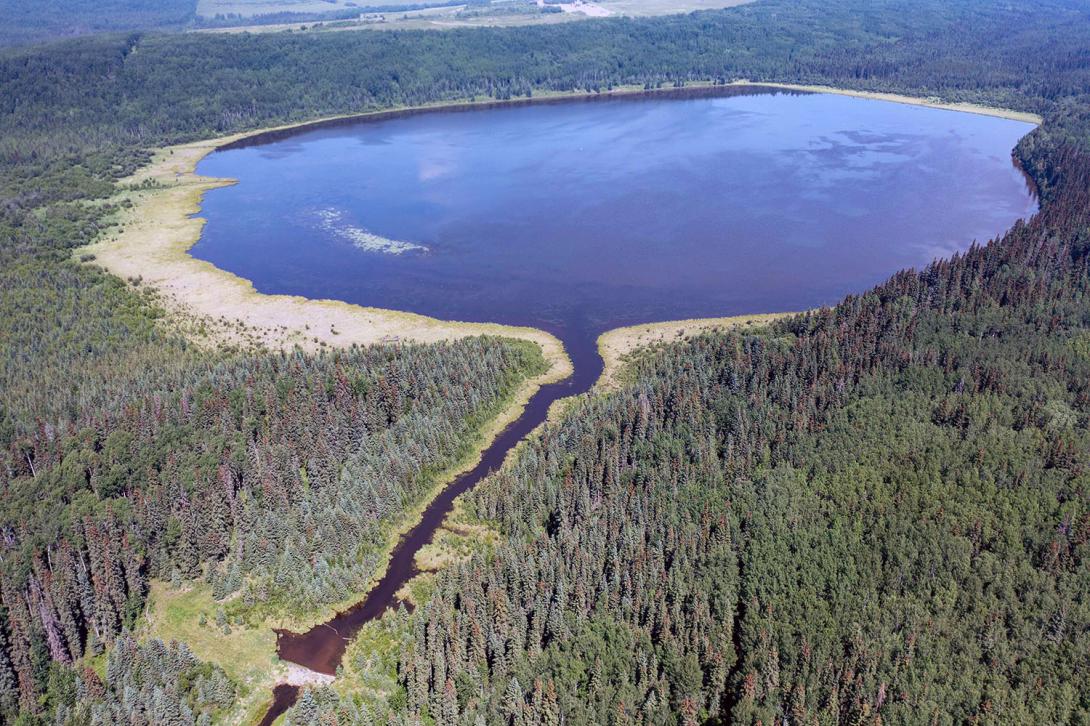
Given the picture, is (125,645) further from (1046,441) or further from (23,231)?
(23,231)

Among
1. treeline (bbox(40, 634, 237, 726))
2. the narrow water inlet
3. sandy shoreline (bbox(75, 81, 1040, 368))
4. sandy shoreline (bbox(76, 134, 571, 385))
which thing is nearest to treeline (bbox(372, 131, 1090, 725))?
the narrow water inlet

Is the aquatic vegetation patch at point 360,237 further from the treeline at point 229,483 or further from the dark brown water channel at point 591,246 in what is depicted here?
the treeline at point 229,483

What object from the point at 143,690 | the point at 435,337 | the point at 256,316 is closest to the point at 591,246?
the point at 435,337

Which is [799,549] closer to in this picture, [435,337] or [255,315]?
[435,337]

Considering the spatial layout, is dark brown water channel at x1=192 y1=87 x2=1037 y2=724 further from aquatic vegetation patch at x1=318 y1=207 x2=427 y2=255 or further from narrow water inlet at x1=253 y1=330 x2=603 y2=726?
aquatic vegetation patch at x1=318 y1=207 x2=427 y2=255

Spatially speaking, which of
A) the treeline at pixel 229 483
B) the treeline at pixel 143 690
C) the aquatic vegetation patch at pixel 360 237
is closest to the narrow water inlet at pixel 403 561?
the treeline at pixel 229 483

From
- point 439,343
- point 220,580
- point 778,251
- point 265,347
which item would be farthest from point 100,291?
point 778,251
